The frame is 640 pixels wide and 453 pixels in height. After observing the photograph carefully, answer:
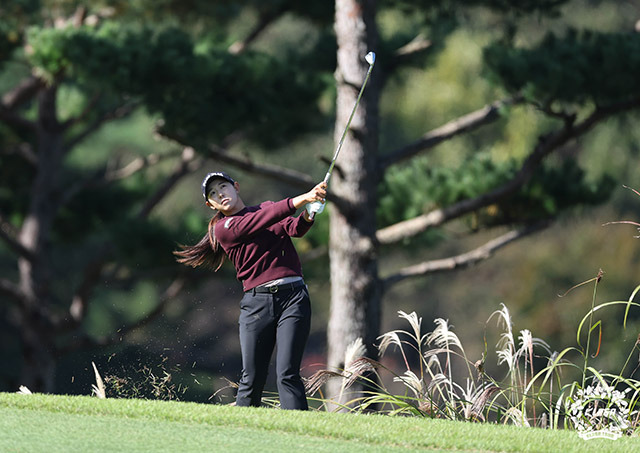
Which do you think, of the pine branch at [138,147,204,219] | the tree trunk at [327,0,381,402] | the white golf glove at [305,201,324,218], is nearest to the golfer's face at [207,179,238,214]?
the white golf glove at [305,201,324,218]

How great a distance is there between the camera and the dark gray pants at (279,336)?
16.7 feet

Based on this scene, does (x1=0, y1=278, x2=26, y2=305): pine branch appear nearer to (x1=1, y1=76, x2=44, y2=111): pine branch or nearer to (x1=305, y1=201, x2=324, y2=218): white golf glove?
(x1=1, y1=76, x2=44, y2=111): pine branch

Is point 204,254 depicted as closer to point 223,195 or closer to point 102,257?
point 223,195

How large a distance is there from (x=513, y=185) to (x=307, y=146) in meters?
5.93

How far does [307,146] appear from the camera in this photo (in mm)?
15320

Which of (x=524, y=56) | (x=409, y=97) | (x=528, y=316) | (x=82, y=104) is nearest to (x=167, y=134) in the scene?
(x=524, y=56)

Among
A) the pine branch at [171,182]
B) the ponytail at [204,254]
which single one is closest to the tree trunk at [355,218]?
the ponytail at [204,254]

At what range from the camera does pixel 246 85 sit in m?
10.2

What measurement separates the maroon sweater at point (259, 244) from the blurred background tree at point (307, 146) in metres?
1.79

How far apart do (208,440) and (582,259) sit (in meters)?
16.6

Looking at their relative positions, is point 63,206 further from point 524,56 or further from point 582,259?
point 582,259

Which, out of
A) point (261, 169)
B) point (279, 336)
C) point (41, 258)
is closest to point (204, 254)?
point (279, 336)

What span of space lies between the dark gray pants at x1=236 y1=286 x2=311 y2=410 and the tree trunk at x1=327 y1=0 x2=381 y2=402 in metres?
4.22

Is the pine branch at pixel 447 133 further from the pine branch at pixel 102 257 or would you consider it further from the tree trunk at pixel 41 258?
the tree trunk at pixel 41 258
